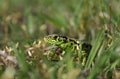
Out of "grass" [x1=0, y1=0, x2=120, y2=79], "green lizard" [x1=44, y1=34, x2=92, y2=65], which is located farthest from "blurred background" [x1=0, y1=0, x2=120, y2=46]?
"green lizard" [x1=44, y1=34, x2=92, y2=65]

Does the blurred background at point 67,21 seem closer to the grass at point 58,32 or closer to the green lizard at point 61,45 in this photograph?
the grass at point 58,32

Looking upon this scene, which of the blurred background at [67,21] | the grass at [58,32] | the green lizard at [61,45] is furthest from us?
the blurred background at [67,21]

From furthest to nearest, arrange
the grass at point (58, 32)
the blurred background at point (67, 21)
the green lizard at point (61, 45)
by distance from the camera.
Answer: the blurred background at point (67, 21)
the green lizard at point (61, 45)
the grass at point (58, 32)

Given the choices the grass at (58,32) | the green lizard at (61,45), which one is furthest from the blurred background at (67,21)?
the green lizard at (61,45)

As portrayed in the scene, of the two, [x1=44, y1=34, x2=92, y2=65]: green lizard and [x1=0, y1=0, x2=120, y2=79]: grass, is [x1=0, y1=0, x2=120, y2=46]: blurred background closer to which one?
[x1=0, y1=0, x2=120, y2=79]: grass

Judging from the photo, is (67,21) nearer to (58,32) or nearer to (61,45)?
(58,32)

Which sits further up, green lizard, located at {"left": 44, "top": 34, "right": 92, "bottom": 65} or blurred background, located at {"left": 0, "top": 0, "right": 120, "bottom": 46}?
blurred background, located at {"left": 0, "top": 0, "right": 120, "bottom": 46}

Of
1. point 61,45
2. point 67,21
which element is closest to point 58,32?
point 67,21

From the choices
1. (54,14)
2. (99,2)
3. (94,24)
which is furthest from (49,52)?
(54,14)
